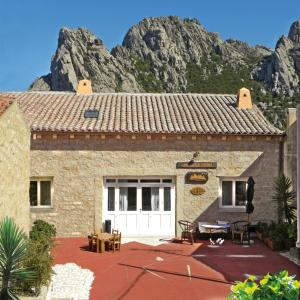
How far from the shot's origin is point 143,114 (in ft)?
66.4

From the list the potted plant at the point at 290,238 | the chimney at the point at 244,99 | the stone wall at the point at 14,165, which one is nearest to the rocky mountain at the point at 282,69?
the chimney at the point at 244,99

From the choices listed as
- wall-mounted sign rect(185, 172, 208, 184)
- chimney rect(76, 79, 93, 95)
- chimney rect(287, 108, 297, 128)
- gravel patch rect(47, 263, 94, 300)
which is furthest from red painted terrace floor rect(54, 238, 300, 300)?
chimney rect(76, 79, 93, 95)

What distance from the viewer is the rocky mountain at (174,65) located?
75812mm

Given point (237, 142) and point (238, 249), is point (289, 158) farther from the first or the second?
point (238, 249)

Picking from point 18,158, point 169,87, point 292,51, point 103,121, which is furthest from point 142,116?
point 292,51

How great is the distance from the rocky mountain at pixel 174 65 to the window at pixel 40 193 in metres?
50.0

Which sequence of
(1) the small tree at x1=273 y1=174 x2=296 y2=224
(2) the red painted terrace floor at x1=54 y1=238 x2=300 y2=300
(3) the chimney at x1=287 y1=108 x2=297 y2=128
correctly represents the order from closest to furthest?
Answer: 1. (2) the red painted terrace floor at x1=54 y1=238 x2=300 y2=300
2. (1) the small tree at x1=273 y1=174 x2=296 y2=224
3. (3) the chimney at x1=287 y1=108 x2=297 y2=128

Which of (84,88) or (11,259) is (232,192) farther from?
(11,259)

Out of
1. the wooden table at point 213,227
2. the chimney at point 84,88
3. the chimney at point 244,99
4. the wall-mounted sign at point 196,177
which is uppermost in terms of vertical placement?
the chimney at point 84,88

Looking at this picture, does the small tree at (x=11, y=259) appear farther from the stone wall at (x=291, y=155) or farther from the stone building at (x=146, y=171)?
the stone wall at (x=291, y=155)

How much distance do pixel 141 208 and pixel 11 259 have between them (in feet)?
32.6

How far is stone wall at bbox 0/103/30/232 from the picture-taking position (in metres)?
10.8

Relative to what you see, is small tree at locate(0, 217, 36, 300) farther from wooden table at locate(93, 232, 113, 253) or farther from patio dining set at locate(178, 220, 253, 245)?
patio dining set at locate(178, 220, 253, 245)

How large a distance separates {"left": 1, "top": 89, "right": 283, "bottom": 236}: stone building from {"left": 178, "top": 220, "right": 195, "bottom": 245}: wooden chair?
9.6 inches
